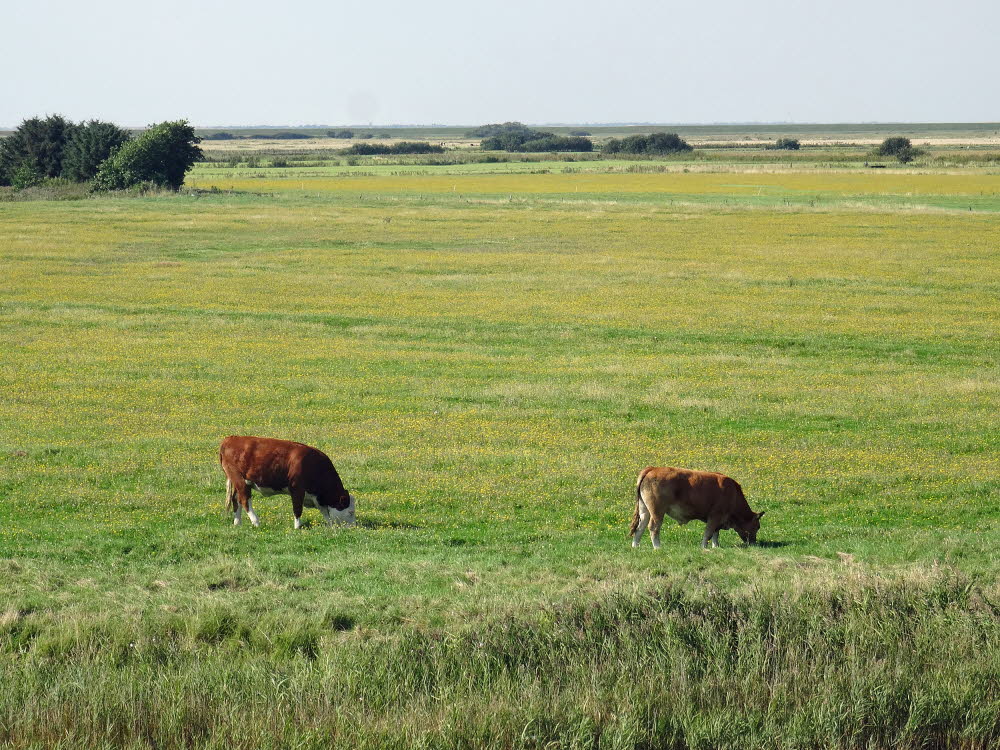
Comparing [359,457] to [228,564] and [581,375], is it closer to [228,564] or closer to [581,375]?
[228,564]

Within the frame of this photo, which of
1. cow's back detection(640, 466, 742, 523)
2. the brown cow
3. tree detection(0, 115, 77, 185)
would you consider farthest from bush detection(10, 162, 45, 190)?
cow's back detection(640, 466, 742, 523)

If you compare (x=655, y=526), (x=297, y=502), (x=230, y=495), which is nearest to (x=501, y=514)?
(x=655, y=526)

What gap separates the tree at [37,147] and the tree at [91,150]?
3.44m

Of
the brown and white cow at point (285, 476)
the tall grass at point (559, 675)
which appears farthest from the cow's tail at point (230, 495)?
the tall grass at point (559, 675)

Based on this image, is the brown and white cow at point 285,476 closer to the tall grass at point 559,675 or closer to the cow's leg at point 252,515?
the cow's leg at point 252,515

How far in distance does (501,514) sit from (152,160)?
102998 millimetres

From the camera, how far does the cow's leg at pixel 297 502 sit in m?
16.7

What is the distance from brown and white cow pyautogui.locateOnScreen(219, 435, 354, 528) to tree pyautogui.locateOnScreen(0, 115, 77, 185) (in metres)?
115

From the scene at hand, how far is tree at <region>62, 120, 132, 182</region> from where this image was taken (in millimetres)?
117250

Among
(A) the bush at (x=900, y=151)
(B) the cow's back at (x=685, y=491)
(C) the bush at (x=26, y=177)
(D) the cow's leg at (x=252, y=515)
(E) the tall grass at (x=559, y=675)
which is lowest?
(D) the cow's leg at (x=252, y=515)

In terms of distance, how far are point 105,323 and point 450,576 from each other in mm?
29837

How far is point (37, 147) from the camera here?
399 feet

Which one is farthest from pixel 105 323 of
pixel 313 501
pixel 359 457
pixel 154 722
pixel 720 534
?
pixel 154 722

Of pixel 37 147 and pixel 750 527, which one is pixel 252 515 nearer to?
pixel 750 527
